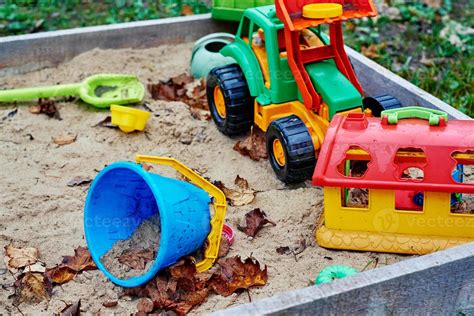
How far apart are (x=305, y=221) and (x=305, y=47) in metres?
0.80

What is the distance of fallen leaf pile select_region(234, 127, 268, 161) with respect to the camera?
3.05m

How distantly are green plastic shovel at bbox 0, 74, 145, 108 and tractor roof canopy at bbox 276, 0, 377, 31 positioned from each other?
3.45ft

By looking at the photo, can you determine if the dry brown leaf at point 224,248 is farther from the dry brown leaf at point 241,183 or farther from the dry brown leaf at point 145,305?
the dry brown leaf at point 241,183

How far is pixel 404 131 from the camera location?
7.70 ft

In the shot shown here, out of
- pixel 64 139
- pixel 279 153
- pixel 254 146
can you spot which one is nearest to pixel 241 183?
pixel 279 153

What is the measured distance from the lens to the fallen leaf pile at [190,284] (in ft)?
7.24

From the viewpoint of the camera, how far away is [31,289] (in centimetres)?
229

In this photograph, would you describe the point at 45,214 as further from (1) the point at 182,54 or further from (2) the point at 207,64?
(1) the point at 182,54

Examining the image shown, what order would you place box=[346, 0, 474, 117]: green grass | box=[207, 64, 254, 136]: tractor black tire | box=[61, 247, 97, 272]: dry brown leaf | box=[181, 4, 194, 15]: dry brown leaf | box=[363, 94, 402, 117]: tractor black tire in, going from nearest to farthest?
box=[61, 247, 97, 272]: dry brown leaf
box=[363, 94, 402, 117]: tractor black tire
box=[207, 64, 254, 136]: tractor black tire
box=[346, 0, 474, 117]: green grass
box=[181, 4, 194, 15]: dry brown leaf

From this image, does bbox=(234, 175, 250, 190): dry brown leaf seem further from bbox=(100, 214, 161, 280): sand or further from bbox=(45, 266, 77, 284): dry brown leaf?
bbox=(45, 266, 77, 284): dry brown leaf

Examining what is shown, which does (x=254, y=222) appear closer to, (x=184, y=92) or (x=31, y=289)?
(x=31, y=289)

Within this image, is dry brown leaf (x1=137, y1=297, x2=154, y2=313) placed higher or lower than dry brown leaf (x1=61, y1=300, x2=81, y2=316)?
lower

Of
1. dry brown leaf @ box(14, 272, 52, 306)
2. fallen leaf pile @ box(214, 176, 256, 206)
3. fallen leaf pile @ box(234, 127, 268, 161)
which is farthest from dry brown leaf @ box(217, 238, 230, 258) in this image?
fallen leaf pile @ box(234, 127, 268, 161)

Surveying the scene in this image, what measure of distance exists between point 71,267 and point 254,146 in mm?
1012
